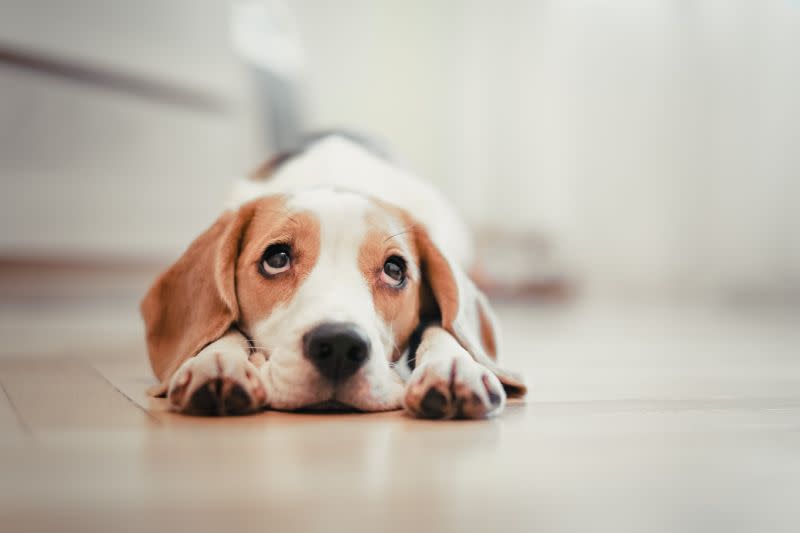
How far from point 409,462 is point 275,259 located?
32.9 inches

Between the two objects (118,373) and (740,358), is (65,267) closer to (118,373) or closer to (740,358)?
(118,373)

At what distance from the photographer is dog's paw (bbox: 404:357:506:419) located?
166 centimetres

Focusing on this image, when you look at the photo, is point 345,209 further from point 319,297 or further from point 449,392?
point 449,392

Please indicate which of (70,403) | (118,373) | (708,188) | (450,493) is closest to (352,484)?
(450,493)

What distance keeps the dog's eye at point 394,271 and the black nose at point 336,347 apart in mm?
368

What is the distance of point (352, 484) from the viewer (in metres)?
1.15

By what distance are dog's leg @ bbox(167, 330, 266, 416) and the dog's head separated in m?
0.08

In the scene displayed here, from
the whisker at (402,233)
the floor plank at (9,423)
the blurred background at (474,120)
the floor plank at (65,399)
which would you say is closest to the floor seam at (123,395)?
the floor plank at (65,399)

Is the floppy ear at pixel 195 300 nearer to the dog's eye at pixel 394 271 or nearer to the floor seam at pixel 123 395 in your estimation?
the floor seam at pixel 123 395

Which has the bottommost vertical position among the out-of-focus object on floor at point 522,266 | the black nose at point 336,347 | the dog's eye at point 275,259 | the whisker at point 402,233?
the out-of-focus object on floor at point 522,266

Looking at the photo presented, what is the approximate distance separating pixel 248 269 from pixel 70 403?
0.51 metres

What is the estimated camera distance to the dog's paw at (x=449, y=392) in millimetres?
1657

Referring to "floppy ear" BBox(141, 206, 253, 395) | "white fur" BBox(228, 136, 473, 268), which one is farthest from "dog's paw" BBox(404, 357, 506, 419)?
"white fur" BBox(228, 136, 473, 268)

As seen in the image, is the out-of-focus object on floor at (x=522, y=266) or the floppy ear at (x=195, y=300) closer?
the floppy ear at (x=195, y=300)
